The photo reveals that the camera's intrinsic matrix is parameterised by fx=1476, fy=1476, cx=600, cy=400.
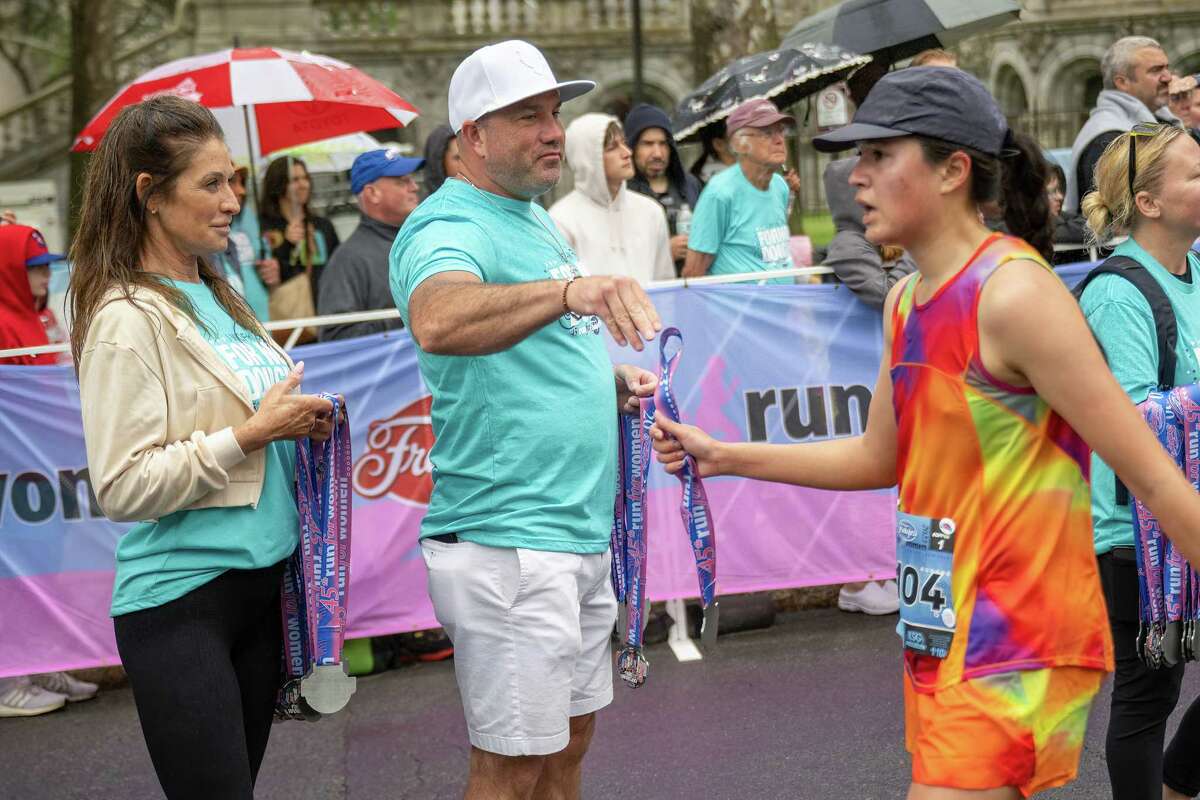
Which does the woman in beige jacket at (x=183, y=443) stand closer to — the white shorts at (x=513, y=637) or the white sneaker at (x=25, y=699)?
the white shorts at (x=513, y=637)

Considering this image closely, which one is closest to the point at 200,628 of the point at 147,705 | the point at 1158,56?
the point at 147,705

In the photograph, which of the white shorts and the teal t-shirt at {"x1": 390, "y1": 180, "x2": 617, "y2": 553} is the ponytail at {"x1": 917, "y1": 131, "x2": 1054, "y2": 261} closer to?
the teal t-shirt at {"x1": 390, "y1": 180, "x2": 617, "y2": 553}

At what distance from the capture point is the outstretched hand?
3139 millimetres

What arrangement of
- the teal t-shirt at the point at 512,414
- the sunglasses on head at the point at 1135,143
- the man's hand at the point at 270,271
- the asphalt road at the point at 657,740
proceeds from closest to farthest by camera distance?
1. the teal t-shirt at the point at 512,414
2. the sunglasses on head at the point at 1135,143
3. the asphalt road at the point at 657,740
4. the man's hand at the point at 270,271

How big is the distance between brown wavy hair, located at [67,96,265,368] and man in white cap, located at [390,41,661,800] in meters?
0.53

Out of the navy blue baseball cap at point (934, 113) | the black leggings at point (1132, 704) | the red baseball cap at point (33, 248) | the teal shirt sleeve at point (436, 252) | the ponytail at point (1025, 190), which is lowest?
the black leggings at point (1132, 704)

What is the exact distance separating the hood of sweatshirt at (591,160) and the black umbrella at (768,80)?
1177mm

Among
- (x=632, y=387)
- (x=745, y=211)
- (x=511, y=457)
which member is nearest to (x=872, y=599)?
(x=745, y=211)

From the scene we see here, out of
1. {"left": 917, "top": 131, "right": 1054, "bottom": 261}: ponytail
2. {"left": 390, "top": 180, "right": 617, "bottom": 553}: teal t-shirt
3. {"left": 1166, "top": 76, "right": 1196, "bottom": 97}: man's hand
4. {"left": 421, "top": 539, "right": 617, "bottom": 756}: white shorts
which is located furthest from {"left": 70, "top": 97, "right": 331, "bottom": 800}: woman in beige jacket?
{"left": 1166, "top": 76, "right": 1196, "bottom": 97}: man's hand

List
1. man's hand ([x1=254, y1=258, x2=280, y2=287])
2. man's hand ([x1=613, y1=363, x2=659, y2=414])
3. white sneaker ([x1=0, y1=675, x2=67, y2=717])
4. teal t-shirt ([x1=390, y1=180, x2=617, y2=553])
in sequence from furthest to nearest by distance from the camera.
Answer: man's hand ([x1=254, y1=258, x2=280, y2=287]) → white sneaker ([x1=0, y1=675, x2=67, y2=717]) → man's hand ([x1=613, y1=363, x2=659, y2=414]) → teal t-shirt ([x1=390, y1=180, x2=617, y2=553])

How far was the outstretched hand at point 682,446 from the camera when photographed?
3.14 metres

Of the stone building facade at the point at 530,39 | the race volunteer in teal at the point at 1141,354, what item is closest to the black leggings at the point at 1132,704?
the race volunteer in teal at the point at 1141,354

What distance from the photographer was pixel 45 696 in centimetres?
627

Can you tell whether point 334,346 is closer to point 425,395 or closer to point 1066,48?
point 425,395
